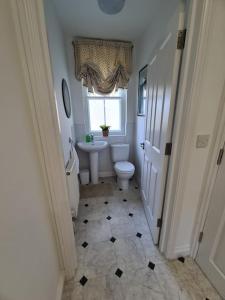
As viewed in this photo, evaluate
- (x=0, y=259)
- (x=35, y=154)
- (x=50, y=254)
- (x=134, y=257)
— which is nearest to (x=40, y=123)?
(x=35, y=154)

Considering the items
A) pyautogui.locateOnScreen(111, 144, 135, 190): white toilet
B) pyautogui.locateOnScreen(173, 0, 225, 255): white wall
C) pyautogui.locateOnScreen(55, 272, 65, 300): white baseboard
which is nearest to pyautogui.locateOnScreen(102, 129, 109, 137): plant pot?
pyautogui.locateOnScreen(111, 144, 135, 190): white toilet

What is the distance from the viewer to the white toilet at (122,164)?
2.28 metres

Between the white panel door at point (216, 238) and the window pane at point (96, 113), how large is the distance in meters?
2.08

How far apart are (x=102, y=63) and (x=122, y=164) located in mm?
1716

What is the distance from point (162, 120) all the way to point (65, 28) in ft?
6.57

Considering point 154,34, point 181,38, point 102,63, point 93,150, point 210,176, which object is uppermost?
point 154,34

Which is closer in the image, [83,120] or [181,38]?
[181,38]

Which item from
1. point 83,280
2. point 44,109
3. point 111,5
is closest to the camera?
point 44,109

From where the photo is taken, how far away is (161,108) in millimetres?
1201

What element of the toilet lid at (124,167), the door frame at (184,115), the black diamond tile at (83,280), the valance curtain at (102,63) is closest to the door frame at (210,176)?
the door frame at (184,115)

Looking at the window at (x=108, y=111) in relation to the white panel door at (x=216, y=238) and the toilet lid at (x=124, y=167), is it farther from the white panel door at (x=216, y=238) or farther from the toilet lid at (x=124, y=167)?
the white panel door at (x=216, y=238)

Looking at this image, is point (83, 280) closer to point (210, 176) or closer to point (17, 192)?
point (17, 192)

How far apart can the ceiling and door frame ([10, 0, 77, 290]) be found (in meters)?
1.21

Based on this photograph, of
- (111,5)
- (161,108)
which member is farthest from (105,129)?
(111,5)
